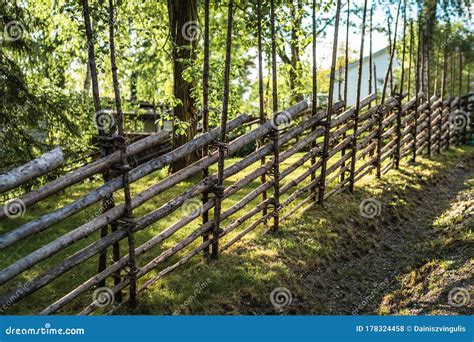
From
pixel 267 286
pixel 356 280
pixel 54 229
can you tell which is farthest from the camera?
pixel 54 229

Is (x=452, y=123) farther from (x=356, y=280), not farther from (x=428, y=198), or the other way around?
(x=356, y=280)

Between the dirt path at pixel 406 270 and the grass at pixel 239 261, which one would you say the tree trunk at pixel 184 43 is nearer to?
the grass at pixel 239 261

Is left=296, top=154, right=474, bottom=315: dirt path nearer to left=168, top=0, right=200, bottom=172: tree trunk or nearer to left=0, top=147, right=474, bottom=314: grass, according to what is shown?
left=0, top=147, right=474, bottom=314: grass

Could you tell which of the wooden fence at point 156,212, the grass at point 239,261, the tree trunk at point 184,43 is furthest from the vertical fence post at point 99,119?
the tree trunk at point 184,43

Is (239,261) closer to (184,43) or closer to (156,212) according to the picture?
(156,212)

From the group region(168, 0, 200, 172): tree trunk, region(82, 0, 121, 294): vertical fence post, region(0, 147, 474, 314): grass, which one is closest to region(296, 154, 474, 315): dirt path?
region(0, 147, 474, 314): grass

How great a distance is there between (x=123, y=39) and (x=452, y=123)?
9.14 m

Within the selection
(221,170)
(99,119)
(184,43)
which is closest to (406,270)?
(221,170)

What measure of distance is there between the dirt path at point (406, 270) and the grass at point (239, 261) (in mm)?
122

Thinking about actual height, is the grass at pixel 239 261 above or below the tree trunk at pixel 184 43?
below

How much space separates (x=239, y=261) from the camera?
16.8 feet

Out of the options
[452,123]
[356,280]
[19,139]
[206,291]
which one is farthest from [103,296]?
[452,123]

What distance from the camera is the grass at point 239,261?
446cm

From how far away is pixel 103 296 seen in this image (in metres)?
4.27
